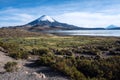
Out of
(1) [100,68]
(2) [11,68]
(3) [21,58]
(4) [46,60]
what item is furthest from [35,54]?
(1) [100,68]

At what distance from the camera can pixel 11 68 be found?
15.5 metres

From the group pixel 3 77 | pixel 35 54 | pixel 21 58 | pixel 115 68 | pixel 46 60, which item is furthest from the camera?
pixel 35 54

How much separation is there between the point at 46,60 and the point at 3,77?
6182 millimetres

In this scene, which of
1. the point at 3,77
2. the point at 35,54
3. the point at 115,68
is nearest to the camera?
the point at 3,77

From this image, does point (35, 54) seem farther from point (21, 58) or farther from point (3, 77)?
point (3, 77)

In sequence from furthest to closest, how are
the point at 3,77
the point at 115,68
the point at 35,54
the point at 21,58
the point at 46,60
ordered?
1. the point at 35,54
2. the point at 21,58
3. the point at 46,60
4. the point at 115,68
5. the point at 3,77

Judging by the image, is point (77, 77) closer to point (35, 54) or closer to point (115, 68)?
point (115, 68)

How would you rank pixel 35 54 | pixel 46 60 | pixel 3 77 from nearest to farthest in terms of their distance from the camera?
pixel 3 77 → pixel 46 60 → pixel 35 54

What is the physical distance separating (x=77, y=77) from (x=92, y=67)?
2247 mm

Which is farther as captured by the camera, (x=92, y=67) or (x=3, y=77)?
(x=92, y=67)

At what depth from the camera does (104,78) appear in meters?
13.7

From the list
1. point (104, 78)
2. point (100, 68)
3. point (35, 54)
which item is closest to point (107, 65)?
point (100, 68)

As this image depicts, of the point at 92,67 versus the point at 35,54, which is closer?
the point at 92,67

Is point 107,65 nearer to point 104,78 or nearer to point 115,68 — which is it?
point 115,68
